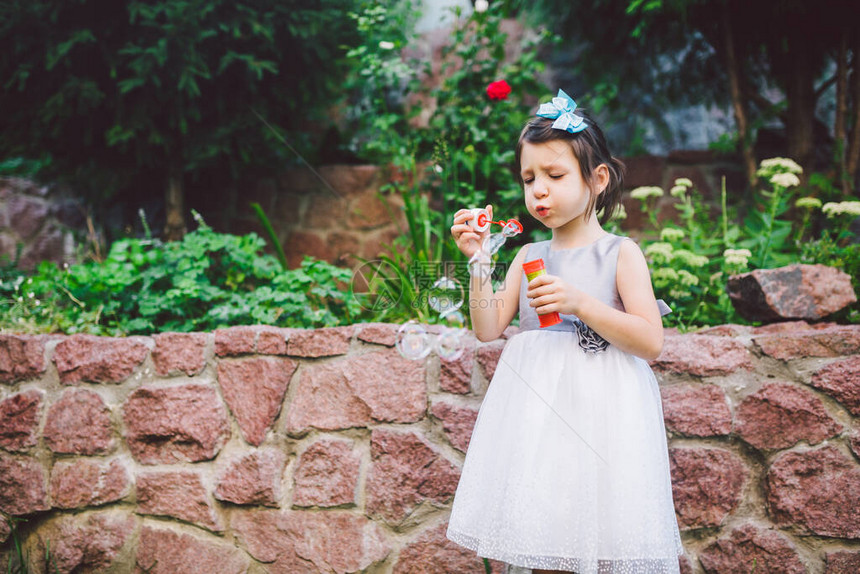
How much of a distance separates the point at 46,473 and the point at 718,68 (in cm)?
401

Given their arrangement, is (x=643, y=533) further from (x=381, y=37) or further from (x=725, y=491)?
(x=381, y=37)

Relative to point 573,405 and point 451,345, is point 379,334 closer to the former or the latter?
point 451,345

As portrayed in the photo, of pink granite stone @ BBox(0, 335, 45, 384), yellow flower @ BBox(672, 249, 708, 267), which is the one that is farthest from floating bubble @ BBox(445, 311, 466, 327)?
pink granite stone @ BBox(0, 335, 45, 384)

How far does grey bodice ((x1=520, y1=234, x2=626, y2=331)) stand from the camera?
145 centimetres

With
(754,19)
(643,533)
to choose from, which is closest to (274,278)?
(643,533)

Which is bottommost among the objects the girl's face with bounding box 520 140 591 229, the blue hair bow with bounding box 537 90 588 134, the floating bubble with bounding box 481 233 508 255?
the floating bubble with bounding box 481 233 508 255

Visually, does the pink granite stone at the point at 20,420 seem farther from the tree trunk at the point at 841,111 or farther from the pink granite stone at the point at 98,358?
the tree trunk at the point at 841,111

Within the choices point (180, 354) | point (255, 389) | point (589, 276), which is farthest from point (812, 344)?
point (180, 354)

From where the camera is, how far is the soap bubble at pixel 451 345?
206 cm

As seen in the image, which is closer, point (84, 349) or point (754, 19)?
point (84, 349)

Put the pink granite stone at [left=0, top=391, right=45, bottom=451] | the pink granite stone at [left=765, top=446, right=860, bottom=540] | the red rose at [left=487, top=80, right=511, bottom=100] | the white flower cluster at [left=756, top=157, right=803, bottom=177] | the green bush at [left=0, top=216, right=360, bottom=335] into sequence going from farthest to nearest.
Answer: the red rose at [left=487, top=80, right=511, bottom=100], the white flower cluster at [left=756, top=157, right=803, bottom=177], the green bush at [left=0, top=216, right=360, bottom=335], the pink granite stone at [left=0, top=391, right=45, bottom=451], the pink granite stone at [left=765, top=446, right=860, bottom=540]

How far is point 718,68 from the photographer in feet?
11.9

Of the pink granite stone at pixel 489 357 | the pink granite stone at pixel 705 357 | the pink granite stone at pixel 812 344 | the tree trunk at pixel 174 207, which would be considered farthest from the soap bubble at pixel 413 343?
the tree trunk at pixel 174 207
